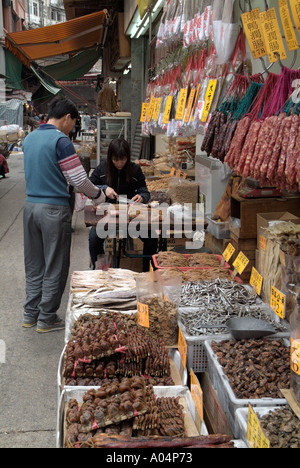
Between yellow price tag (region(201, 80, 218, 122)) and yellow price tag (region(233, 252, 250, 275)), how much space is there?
1119mm

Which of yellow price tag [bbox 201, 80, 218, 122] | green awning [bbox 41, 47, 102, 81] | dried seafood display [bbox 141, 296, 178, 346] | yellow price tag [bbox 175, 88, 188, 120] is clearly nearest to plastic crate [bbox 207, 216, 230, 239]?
yellow price tag [bbox 175, 88, 188, 120]

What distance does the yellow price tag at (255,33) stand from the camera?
2682mm

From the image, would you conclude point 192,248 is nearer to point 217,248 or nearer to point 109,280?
point 217,248

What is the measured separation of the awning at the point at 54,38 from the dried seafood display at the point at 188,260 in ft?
24.7

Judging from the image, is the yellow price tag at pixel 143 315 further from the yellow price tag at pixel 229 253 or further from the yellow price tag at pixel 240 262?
the yellow price tag at pixel 229 253

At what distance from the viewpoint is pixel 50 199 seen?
13.7 feet

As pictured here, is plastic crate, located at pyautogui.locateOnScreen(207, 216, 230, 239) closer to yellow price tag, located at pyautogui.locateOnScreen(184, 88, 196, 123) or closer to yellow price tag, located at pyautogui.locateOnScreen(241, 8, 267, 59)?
yellow price tag, located at pyautogui.locateOnScreen(184, 88, 196, 123)

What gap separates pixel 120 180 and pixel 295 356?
12.2 feet

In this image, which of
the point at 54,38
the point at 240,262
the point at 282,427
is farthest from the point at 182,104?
the point at 54,38

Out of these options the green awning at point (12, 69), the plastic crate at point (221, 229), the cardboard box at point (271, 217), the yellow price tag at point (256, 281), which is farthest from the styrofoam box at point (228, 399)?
the green awning at point (12, 69)

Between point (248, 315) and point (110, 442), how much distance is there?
1.44 metres

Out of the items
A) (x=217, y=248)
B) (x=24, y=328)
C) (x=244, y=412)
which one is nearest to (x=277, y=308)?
(x=244, y=412)

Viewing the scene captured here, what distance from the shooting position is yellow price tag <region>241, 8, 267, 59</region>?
2682 mm

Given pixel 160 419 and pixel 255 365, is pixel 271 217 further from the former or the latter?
pixel 160 419
